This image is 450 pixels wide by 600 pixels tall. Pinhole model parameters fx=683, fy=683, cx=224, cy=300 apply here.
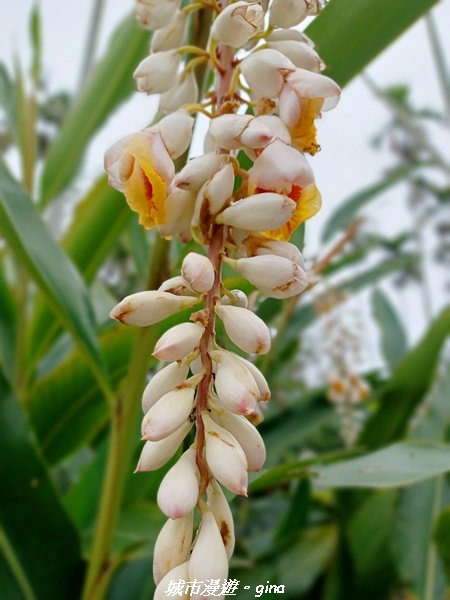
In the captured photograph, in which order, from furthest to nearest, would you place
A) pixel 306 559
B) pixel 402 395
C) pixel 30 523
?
pixel 402 395 → pixel 306 559 → pixel 30 523

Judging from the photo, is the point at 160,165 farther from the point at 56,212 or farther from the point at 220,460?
the point at 56,212

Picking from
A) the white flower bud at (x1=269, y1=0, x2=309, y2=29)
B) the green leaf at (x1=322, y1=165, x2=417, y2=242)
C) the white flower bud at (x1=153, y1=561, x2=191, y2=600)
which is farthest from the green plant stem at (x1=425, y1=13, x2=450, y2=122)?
the white flower bud at (x1=153, y1=561, x2=191, y2=600)

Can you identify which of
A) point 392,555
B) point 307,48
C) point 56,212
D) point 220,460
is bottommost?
point 392,555

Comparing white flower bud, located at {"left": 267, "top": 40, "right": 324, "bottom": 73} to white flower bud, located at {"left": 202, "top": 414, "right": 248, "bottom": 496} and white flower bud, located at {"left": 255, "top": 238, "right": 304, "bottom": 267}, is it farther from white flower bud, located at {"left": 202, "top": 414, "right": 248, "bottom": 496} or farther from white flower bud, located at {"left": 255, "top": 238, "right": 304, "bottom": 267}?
white flower bud, located at {"left": 202, "top": 414, "right": 248, "bottom": 496}

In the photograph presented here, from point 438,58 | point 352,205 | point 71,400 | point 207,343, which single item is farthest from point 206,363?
point 438,58

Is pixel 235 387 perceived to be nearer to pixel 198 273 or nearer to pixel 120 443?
pixel 198 273

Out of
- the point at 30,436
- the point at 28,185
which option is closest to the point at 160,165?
the point at 30,436

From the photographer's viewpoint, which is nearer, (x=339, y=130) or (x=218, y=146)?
(x=218, y=146)
